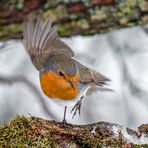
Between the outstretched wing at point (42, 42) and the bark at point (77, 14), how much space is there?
89 centimetres

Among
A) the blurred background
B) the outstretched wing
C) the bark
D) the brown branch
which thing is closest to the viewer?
the outstretched wing

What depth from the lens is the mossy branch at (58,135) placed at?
2139 mm

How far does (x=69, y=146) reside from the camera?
85.2 inches

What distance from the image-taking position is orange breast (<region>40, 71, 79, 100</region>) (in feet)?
8.61

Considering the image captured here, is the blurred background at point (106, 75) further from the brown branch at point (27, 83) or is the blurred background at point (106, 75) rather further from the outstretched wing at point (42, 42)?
the outstretched wing at point (42, 42)

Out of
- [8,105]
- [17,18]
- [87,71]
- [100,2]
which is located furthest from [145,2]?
[8,105]

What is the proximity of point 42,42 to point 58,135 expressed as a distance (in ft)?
2.83

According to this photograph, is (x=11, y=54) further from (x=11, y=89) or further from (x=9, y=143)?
(x=9, y=143)

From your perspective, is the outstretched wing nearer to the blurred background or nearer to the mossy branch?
the mossy branch

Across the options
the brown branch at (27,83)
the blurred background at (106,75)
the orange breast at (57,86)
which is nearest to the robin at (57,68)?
the orange breast at (57,86)

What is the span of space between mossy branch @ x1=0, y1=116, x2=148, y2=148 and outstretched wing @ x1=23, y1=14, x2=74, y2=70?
0.63 metres

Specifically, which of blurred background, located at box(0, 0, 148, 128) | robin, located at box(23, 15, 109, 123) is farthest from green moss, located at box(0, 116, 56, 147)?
blurred background, located at box(0, 0, 148, 128)

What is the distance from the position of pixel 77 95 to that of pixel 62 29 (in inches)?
50.1

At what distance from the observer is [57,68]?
2.64 m
